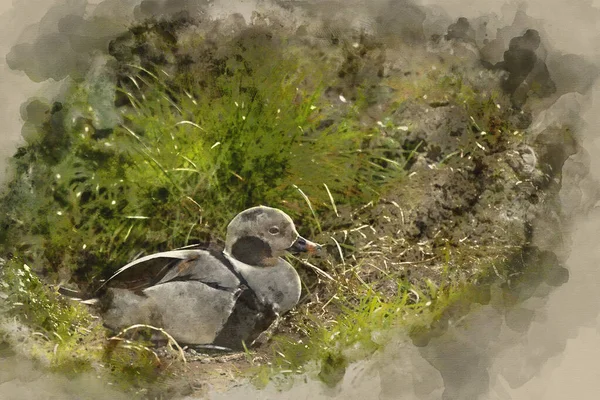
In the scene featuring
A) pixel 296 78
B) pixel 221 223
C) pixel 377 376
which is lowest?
pixel 377 376

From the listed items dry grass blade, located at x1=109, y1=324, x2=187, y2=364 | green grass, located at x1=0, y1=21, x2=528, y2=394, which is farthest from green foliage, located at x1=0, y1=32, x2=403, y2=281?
dry grass blade, located at x1=109, y1=324, x2=187, y2=364

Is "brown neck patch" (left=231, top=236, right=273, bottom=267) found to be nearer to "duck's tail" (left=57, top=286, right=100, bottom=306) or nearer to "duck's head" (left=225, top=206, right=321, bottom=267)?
"duck's head" (left=225, top=206, right=321, bottom=267)

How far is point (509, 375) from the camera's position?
5.31ft

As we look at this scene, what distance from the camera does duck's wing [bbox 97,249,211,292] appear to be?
59.1 inches

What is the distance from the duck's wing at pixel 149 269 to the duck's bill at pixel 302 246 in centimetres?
26

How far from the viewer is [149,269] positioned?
1.51m

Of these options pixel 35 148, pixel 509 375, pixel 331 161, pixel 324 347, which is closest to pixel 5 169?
pixel 35 148

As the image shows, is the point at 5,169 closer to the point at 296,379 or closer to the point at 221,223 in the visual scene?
the point at 221,223

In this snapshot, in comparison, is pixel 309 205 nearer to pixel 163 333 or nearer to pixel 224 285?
pixel 224 285

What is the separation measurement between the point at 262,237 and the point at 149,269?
33 cm

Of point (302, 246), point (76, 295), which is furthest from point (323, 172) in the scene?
point (76, 295)

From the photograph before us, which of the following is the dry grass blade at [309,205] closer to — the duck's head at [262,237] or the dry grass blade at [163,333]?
the duck's head at [262,237]

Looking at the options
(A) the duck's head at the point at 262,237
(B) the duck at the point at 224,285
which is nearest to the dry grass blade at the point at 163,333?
(B) the duck at the point at 224,285

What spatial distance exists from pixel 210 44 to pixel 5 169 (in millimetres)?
708
